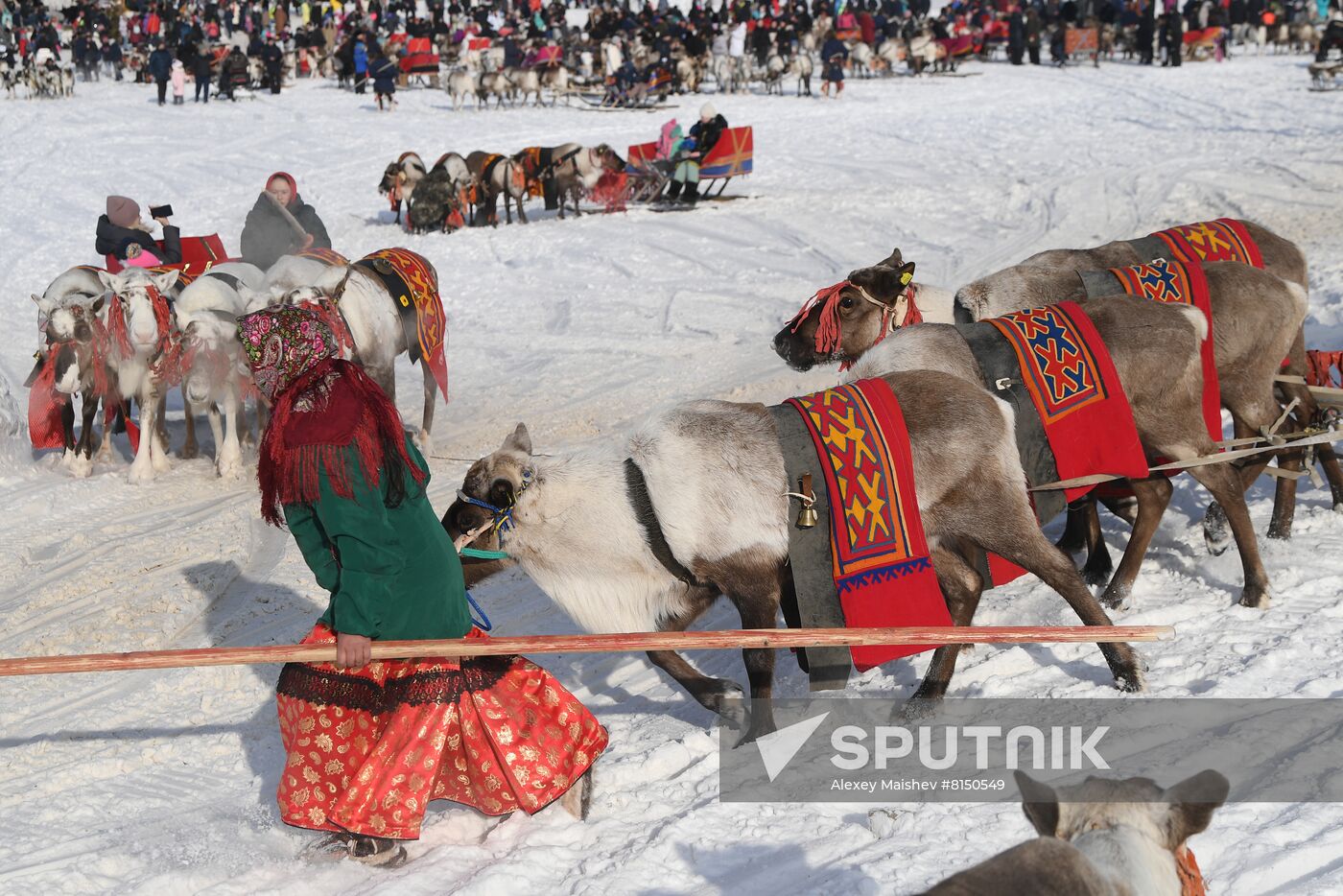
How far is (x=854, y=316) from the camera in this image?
20.9ft

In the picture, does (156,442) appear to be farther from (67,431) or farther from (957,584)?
(957,584)

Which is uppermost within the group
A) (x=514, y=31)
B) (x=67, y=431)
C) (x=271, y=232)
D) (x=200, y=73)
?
(x=514, y=31)

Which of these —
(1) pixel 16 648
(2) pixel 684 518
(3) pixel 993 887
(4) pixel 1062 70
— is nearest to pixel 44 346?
(1) pixel 16 648

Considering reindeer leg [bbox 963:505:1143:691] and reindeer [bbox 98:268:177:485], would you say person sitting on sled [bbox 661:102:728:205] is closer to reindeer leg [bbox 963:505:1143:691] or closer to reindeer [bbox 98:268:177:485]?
reindeer [bbox 98:268:177:485]

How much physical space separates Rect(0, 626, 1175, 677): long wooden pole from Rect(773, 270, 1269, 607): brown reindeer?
164cm

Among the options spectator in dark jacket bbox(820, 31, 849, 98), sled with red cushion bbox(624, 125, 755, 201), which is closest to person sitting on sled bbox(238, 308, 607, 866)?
sled with red cushion bbox(624, 125, 755, 201)

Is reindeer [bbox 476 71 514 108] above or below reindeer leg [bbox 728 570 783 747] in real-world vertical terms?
above

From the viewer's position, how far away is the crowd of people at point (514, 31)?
29.2 meters

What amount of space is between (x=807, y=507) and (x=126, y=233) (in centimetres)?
821

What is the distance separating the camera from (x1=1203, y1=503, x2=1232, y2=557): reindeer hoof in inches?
223

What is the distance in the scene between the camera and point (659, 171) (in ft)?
58.1

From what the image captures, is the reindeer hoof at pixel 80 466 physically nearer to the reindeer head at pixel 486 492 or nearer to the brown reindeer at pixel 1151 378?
the reindeer head at pixel 486 492

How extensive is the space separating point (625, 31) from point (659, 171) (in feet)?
55.3

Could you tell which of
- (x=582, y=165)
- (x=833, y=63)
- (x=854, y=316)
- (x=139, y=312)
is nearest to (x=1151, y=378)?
(x=854, y=316)
